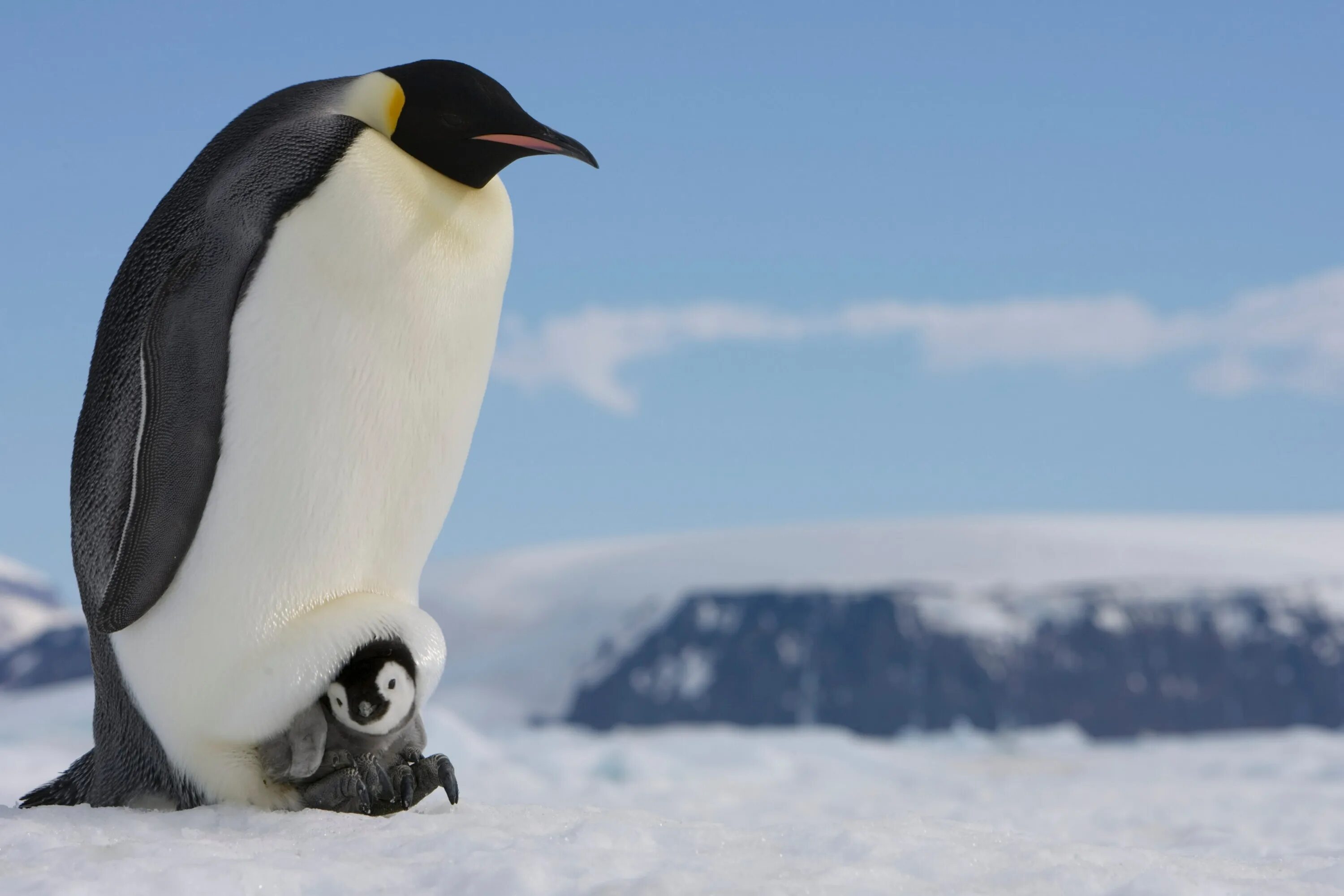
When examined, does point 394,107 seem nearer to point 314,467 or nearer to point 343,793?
point 314,467

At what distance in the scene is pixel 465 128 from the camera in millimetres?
1886

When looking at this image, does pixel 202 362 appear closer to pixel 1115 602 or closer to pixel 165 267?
pixel 165 267

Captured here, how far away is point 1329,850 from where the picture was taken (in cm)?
273

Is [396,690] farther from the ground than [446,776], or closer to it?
farther from the ground

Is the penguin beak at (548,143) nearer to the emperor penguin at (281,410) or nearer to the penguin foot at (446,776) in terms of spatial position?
the emperor penguin at (281,410)

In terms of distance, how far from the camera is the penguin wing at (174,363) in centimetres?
173

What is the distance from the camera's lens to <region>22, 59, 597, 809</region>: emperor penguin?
1742 millimetres

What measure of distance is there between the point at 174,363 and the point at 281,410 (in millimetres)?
161

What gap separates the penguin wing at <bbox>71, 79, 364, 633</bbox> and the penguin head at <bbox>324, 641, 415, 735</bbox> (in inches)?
11.6

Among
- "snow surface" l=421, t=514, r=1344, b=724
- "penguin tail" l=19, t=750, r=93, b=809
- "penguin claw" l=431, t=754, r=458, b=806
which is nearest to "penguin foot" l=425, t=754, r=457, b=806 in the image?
"penguin claw" l=431, t=754, r=458, b=806

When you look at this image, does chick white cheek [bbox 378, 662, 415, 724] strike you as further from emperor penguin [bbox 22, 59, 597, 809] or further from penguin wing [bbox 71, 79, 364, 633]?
penguin wing [bbox 71, 79, 364, 633]

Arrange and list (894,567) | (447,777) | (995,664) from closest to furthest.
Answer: (447,777)
(894,567)
(995,664)

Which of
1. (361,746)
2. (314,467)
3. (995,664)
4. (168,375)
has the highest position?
(168,375)

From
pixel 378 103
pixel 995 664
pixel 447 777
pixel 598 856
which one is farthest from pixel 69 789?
pixel 995 664
